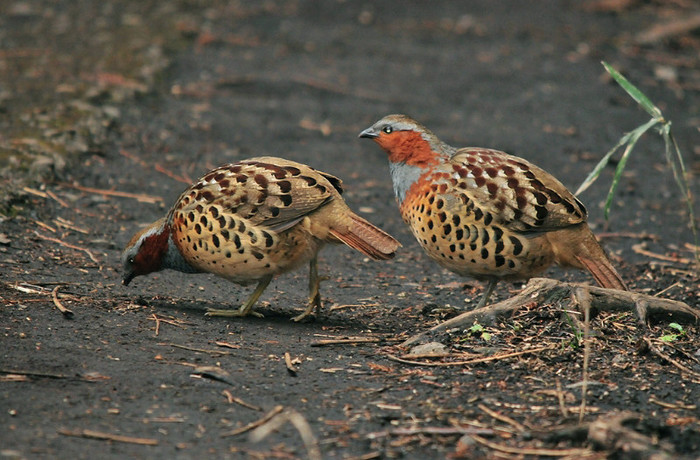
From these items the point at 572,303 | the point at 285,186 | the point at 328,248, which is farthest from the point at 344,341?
the point at 328,248

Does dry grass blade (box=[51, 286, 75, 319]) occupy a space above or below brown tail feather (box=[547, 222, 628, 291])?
below

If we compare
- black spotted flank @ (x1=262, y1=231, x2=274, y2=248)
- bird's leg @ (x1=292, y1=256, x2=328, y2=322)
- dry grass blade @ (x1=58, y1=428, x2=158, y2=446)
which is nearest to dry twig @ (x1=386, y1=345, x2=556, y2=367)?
bird's leg @ (x1=292, y1=256, x2=328, y2=322)

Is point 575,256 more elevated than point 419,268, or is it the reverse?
point 575,256

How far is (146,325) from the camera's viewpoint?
16.3ft

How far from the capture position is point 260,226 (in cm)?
532

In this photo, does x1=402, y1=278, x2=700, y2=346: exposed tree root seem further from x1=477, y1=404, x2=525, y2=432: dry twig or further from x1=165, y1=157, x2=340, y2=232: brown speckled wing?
x1=165, y1=157, x2=340, y2=232: brown speckled wing

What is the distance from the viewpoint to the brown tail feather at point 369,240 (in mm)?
5227

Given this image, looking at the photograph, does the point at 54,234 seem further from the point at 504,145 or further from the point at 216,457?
the point at 504,145

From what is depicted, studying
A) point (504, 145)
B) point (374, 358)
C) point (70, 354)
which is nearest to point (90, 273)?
point (70, 354)

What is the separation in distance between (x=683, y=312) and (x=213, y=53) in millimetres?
8270

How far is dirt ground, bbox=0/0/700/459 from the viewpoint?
381 centimetres

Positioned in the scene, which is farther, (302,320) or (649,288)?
(649,288)

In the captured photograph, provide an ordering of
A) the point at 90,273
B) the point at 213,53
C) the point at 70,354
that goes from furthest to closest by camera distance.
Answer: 1. the point at 213,53
2. the point at 90,273
3. the point at 70,354

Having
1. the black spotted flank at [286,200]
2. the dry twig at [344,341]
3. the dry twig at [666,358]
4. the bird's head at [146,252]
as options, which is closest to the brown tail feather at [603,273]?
the dry twig at [666,358]
